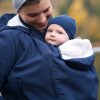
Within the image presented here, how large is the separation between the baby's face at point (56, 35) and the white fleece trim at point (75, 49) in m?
0.04

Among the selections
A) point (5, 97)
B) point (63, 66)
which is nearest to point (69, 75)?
point (63, 66)

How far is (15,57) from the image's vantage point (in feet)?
6.21

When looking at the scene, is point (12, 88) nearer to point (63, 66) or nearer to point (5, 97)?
point (5, 97)

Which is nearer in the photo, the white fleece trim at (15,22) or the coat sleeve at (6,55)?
the coat sleeve at (6,55)

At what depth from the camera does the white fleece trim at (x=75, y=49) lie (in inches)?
77.9

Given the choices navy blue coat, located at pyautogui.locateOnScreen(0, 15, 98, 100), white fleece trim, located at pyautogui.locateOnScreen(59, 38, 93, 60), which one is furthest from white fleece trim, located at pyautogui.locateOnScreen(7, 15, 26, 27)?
white fleece trim, located at pyautogui.locateOnScreen(59, 38, 93, 60)

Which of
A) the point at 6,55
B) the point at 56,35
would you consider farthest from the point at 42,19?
the point at 6,55

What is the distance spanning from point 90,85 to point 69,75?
5.5 inches

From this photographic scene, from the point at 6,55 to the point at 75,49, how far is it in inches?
14.1

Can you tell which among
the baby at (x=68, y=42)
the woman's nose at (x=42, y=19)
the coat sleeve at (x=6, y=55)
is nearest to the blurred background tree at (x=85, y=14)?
the baby at (x=68, y=42)

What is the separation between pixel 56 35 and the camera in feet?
6.76

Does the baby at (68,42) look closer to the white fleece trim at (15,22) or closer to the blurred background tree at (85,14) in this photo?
the white fleece trim at (15,22)

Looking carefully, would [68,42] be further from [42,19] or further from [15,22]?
[15,22]

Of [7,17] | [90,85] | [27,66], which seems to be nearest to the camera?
[27,66]
